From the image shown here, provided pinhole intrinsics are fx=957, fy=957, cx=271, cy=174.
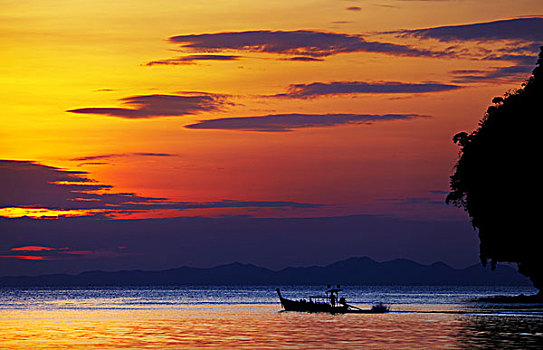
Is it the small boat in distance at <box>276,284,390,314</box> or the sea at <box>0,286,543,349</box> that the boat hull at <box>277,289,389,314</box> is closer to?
the small boat in distance at <box>276,284,390,314</box>

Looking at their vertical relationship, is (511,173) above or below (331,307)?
above

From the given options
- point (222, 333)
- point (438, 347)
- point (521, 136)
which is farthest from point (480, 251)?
point (438, 347)

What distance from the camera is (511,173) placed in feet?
279

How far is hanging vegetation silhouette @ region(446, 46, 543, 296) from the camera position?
274 feet

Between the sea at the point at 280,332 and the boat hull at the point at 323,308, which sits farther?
the boat hull at the point at 323,308

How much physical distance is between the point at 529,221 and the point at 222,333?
30.5m

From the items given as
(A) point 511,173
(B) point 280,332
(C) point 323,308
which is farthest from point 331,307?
(B) point 280,332

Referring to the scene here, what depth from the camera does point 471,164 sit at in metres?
91.6

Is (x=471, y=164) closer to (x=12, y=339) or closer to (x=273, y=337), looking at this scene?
(x=273, y=337)

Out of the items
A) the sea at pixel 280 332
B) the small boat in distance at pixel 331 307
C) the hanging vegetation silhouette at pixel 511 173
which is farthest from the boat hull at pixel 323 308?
the hanging vegetation silhouette at pixel 511 173

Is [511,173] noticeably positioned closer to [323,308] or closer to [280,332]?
[280,332]

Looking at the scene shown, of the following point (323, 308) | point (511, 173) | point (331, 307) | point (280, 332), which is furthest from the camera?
point (323, 308)

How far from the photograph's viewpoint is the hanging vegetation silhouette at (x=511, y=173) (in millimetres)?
83562

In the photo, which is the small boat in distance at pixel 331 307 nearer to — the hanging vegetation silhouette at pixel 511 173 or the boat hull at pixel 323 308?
the boat hull at pixel 323 308
